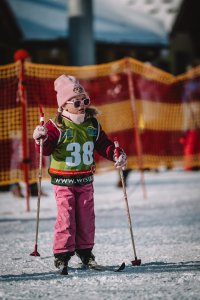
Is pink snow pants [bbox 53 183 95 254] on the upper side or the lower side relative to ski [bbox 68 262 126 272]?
upper

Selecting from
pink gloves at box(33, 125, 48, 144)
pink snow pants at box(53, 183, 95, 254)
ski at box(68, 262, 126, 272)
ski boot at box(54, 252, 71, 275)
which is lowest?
ski at box(68, 262, 126, 272)

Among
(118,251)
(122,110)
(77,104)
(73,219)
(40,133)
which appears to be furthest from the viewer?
(122,110)

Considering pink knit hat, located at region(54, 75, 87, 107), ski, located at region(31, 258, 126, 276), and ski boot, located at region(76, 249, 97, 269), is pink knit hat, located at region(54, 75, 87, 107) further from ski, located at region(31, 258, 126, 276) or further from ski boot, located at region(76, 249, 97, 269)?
ski, located at region(31, 258, 126, 276)

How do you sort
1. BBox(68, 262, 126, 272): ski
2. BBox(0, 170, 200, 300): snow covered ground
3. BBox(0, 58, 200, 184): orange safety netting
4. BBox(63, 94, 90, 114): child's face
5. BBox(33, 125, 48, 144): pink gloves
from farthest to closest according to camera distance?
1. BBox(0, 58, 200, 184): orange safety netting
2. BBox(63, 94, 90, 114): child's face
3. BBox(68, 262, 126, 272): ski
4. BBox(33, 125, 48, 144): pink gloves
5. BBox(0, 170, 200, 300): snow covered ground

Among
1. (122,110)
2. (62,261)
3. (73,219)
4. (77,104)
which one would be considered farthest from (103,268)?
(122,110)

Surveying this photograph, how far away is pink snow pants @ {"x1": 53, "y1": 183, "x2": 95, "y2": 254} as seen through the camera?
4.50 metres

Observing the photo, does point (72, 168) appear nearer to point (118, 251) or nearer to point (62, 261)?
point (62, 261)

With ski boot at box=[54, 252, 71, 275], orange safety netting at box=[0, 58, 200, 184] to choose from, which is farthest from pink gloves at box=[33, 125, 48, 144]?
orange safety netting at box=[0, 58, 200, 184]

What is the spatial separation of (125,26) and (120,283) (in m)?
18.1

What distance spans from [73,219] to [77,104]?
0.86 metres

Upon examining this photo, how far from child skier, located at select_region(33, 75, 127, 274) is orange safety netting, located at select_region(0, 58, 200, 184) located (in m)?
3.67

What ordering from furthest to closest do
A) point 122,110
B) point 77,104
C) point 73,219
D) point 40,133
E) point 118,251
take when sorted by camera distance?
1. point 122,110
2. point 118,251
3. point 77,104
4. point 73,219
5. point 40,133

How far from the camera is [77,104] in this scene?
4645mm

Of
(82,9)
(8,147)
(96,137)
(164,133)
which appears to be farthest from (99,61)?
(96,137)
